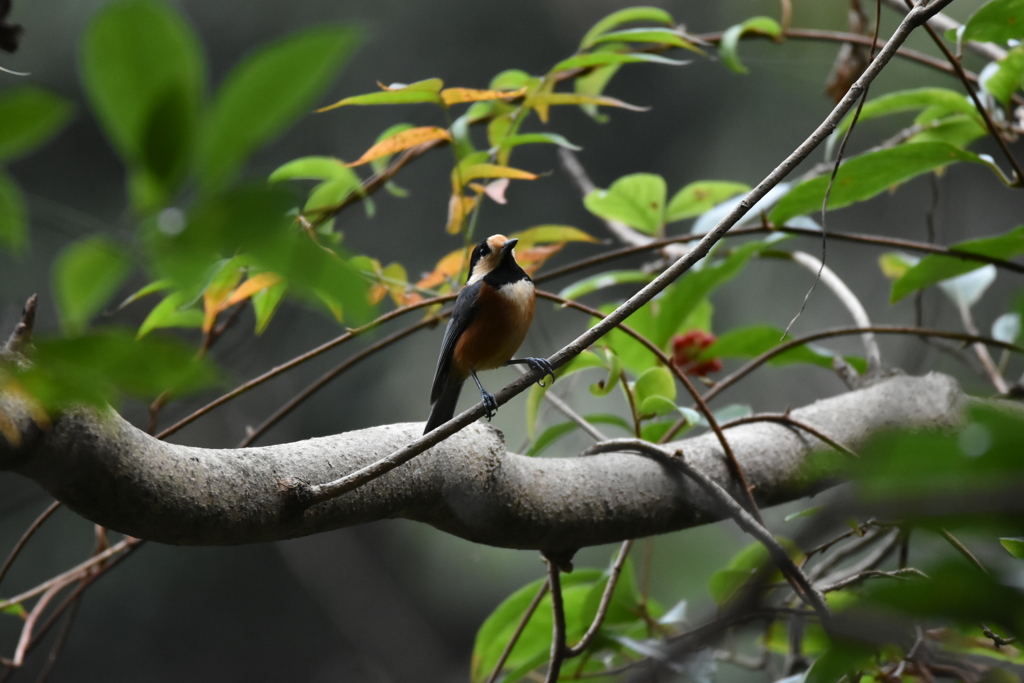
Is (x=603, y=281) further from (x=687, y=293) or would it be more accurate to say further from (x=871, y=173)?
(x=871, y=173)

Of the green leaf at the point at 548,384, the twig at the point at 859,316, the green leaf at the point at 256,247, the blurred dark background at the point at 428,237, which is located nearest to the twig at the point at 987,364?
the twig at the point at 859,316

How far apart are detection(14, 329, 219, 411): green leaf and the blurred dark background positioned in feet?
15.2

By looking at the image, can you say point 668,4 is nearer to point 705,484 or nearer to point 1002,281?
point 1002,281

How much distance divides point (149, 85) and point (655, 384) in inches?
49.9

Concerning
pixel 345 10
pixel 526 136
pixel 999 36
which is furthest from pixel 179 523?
pixel 345 10

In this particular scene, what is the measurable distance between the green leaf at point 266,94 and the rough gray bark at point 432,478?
0.44 metres

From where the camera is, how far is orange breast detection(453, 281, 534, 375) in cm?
200

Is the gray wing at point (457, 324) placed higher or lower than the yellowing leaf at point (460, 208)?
lower

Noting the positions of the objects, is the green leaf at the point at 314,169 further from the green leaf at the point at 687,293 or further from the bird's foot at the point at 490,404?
the green leaf at the point at 687,293

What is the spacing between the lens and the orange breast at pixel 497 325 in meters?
2.00

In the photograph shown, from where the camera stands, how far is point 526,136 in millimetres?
1555

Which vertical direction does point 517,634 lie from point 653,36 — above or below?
below

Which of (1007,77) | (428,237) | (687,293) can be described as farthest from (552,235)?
(428,237)

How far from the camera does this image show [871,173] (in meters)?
1.51
